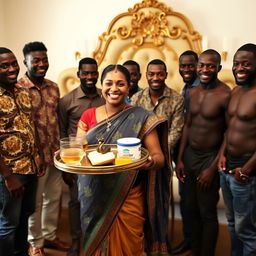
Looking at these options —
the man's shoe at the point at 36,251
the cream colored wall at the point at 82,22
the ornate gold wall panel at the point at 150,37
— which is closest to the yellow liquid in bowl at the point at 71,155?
the man's shoe at the point at 36,251

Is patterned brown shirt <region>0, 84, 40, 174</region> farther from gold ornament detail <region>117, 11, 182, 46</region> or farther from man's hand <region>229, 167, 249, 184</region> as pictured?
gold ornament detail <region>117, 11, 182, 46</region>

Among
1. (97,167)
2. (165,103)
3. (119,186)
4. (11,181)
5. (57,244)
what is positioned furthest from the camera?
(57,244)

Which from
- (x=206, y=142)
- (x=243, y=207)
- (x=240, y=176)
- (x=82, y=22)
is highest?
(x=82, y=22)

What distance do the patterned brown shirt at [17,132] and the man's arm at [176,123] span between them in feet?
3.52

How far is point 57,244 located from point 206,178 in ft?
4.77

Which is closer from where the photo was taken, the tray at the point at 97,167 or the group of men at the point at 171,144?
the tray at the point at 97,167

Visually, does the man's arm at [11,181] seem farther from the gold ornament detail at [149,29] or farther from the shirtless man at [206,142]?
the gold ornament detail at [149,29]

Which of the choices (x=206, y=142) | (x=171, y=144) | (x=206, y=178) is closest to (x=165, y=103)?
(x=171, y=144)

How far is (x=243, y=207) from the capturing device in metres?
1.98

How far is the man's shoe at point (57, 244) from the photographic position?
8.84 feet

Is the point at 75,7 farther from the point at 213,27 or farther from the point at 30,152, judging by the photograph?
the point at 30,152

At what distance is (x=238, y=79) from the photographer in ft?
6.40

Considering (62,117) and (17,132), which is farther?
(62,117)

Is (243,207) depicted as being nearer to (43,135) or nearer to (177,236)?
(177,236)
